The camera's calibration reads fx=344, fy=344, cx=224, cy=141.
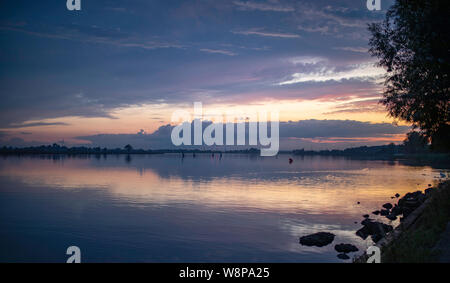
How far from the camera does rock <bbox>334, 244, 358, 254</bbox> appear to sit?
2066 cm

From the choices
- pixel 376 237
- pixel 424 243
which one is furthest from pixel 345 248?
pixel 424 243

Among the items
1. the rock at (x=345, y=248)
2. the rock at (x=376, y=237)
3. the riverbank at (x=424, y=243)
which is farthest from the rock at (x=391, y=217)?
the rock at (x=345, y=248)

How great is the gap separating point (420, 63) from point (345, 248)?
37.7ft

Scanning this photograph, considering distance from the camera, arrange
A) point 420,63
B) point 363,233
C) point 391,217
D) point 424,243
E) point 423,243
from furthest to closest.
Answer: point 391,217
point 363,233
point 420,63
point 424,243
point 423,243

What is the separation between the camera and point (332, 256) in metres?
19.8

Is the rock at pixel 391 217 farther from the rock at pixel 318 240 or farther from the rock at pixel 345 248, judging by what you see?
Answer: the rock at pixel 345 248

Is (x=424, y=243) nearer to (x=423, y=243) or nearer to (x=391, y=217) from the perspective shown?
(x=423, y=243)

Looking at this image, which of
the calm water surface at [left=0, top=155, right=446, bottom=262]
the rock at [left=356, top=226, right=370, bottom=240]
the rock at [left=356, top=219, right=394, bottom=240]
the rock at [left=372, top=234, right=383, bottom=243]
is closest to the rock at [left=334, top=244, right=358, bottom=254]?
the calm water surface at [left=0, top=155, right=446, bottom=262]

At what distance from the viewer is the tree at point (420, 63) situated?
707 inches

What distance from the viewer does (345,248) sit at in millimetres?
20781

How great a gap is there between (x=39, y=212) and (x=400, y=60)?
32.7 m

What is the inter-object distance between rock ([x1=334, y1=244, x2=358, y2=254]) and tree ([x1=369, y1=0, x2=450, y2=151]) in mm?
9096
